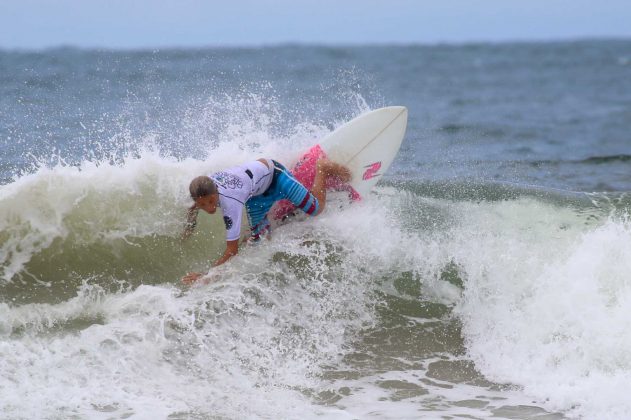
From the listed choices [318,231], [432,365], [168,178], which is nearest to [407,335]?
[432,365]

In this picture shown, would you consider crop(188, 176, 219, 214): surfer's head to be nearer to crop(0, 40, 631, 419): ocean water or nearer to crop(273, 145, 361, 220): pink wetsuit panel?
crop(0, 40, 631, 419): ocean water

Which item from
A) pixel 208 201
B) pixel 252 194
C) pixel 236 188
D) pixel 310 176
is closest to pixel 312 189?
pixel 310 176

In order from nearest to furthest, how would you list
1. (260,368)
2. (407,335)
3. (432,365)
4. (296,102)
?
(260,368), (432,365), (407,335), (296,102)

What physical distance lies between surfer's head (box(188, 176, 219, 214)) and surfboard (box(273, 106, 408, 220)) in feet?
5.91

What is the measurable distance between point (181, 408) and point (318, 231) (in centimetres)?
257

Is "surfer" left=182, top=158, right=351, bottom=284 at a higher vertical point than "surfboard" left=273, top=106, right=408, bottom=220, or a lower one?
lower

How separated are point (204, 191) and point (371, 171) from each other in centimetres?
260

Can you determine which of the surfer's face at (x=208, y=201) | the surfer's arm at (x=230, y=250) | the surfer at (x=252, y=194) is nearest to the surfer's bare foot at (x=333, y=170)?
the surfer at (x=252, y=194)

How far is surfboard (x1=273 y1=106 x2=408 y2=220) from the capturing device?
7.75 m

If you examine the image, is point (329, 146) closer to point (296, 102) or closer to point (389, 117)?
point (389, 117)

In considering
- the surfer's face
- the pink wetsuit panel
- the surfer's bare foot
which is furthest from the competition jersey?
the surfer's bare foot

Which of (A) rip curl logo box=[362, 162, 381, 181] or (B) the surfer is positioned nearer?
(B) the surfer

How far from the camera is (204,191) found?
18.9 ft

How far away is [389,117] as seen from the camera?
804 cm
